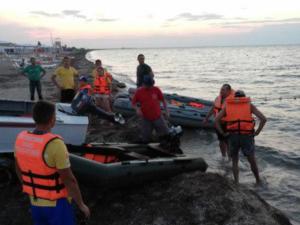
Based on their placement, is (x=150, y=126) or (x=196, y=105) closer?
(x=150, y=126)

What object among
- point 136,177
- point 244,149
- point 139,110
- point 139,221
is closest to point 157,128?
point 139,110

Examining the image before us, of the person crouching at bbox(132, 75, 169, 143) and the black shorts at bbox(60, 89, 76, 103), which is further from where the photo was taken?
the black shorts at bbox(60, 89, 76, 103)

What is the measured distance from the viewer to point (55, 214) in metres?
3.22

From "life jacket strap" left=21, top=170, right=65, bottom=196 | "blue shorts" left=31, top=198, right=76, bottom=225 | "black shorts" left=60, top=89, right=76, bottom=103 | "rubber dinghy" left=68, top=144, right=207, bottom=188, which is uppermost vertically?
"life jacket strap" left=21, top=170, right=65, bottom=196

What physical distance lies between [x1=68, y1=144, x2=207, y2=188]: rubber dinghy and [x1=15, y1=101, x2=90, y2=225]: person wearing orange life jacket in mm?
1842

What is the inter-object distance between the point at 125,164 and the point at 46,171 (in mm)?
2276

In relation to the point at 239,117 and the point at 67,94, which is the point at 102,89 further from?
the point at 239,117

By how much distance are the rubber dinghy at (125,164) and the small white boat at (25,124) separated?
2.81 feet

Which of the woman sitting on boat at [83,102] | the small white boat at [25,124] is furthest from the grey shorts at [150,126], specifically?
the woman sitting on boat at [83,102]

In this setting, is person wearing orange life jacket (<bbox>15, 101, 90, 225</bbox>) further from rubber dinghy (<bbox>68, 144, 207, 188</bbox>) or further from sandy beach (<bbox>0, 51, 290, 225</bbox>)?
rubber dinghy (<bbox>68, 144, 207, 188</bbox>)

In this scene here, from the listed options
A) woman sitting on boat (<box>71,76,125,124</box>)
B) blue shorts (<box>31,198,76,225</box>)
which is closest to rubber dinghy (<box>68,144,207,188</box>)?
blue shorts (<box>31,198,76,225</box>)

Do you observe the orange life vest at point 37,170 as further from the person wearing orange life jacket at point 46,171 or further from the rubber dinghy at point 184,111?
A: the rubber dinghy at point 184,111

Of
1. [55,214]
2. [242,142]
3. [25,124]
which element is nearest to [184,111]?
[242,142]

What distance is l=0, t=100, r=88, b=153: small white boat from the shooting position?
6.16 metres
